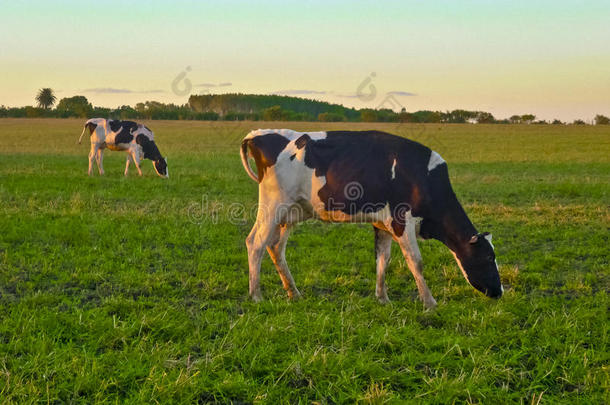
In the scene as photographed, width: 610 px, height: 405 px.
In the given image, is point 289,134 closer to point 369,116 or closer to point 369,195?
point 369,195

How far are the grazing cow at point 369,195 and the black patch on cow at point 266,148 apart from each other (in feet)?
0.04

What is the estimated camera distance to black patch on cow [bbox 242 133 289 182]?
6.27m

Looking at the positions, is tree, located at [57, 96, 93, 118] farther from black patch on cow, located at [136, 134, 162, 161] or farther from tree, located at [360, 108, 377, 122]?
black patch on cow, located at [136, 134, 162, 161]

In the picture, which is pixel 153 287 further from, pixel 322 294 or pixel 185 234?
pixel 185 234

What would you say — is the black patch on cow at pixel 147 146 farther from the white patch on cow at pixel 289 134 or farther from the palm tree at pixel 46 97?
the palm tree at pixel 46 97

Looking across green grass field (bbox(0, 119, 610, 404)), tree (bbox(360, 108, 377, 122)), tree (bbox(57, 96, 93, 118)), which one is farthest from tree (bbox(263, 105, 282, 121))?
green grass field (bbox(0, 119, 610, 404))

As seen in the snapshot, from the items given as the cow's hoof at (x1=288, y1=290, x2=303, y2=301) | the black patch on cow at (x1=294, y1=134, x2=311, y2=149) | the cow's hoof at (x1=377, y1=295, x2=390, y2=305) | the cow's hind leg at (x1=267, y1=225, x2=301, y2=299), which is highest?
the black patch on cow at (x1=294, y1=134, x2=311, y2=149)

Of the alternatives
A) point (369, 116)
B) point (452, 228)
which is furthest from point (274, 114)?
point (452, 228)

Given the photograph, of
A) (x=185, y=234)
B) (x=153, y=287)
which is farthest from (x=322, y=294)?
(x=185, y=234)

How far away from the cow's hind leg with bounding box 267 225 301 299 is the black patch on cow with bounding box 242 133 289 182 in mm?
707

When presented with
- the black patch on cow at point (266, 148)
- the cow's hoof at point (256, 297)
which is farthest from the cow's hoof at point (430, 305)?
the black patch on cow at point (266, 148)

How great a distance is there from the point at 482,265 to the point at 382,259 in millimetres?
1137

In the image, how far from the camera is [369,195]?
5973 millimetres

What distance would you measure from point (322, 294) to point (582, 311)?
2866 millimetres
